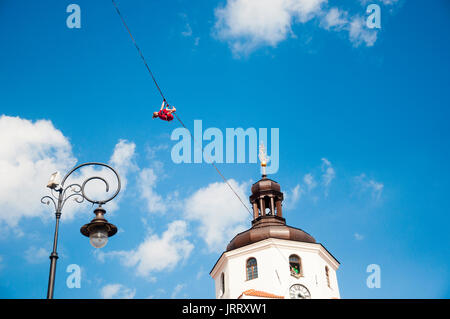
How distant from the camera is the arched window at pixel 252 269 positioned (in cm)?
3931

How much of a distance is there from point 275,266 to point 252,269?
1.77 meters

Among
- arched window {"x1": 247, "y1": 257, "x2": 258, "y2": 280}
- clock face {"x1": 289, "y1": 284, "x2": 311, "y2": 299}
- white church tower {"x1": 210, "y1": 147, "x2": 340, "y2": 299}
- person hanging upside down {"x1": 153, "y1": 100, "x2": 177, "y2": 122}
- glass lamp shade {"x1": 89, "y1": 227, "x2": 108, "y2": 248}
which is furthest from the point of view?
arched window {"x1": 247, "y1": 257, "x2": 258, "y2": 280}

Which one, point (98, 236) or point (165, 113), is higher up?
point (165, 113)

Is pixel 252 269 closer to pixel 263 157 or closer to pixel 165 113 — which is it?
pixel 263 157

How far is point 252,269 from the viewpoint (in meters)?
39.6

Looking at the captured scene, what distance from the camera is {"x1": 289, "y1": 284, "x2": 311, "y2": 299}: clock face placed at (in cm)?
3772

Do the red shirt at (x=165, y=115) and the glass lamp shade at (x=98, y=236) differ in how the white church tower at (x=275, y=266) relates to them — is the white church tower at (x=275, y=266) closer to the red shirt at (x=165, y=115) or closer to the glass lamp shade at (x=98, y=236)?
the red shirt at (x=165, y=115)

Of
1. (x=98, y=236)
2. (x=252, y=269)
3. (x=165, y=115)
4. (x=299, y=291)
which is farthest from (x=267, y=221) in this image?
(x=98, y=236)

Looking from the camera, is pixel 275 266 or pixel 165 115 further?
pixel 275 266

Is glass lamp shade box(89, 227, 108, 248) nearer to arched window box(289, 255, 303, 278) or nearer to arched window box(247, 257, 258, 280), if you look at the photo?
arched window box(247, 257, 258, 280)

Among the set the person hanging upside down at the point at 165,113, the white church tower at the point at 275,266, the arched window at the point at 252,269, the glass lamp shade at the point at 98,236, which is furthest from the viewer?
the arched window at the point at 252,269

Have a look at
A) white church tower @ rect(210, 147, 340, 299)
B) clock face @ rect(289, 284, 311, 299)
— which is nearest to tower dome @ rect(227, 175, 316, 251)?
white church tower @ rect(210, 147, 340, 299)

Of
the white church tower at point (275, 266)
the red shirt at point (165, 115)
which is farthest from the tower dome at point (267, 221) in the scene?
the red shirt at point (165, 115)
